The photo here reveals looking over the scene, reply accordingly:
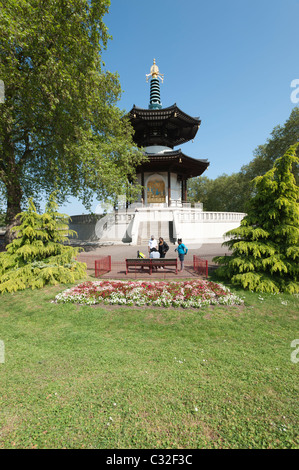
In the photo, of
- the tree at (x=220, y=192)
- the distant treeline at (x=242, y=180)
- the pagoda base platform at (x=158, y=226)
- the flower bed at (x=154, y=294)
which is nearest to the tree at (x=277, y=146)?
the distant treeline at (x=242, y=180)

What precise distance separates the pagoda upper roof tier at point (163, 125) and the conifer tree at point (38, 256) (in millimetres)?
23448

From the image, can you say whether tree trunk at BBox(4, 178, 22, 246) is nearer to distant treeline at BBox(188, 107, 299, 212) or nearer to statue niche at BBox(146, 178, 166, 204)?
statue niche at BBox(146, 178, 166, 204)

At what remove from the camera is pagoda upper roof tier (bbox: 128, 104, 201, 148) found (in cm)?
2616

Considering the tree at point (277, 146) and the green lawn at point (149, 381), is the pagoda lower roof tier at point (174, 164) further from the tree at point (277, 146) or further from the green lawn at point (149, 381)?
the green lawn at point (149, 381)

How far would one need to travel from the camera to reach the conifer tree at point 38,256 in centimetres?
750

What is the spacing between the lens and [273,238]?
24.2 ft

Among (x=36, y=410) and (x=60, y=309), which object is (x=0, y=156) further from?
(x=36, y=410)

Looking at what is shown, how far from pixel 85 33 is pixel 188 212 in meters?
16.8

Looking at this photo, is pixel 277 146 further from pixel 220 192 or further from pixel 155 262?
pixel 155 262

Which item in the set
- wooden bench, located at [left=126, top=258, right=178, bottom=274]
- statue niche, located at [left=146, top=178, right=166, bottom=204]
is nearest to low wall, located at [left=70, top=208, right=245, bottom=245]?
statue niche, located at [left=146, top=178, right=166, bottom=204]

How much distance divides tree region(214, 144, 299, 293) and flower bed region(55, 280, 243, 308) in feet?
3.76

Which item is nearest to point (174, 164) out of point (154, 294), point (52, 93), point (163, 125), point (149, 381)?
point (163, 125)
